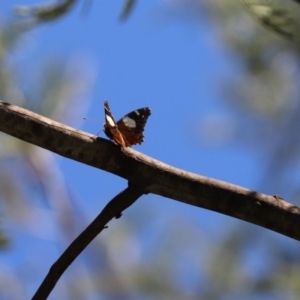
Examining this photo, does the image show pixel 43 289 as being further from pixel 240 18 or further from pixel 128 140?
pixel 240 18

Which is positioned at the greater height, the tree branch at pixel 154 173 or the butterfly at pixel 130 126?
the butterfly at pixel 130 126

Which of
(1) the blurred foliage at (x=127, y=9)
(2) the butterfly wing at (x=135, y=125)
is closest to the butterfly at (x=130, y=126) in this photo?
(2) the butterfly wing at (x=135, y=125)

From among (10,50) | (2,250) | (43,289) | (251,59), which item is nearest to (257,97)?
(251,59)

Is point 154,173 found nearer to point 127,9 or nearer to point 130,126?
point 130,126

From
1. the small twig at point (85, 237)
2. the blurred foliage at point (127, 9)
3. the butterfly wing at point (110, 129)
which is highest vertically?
the blurred foliage at point (127, 9)

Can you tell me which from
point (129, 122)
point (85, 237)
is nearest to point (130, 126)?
point (129, 122)

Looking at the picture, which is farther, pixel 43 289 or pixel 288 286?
pixel 288 286

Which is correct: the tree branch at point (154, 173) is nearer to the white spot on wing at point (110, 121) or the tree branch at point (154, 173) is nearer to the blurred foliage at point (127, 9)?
the white spot on wing at point (110, 121)
